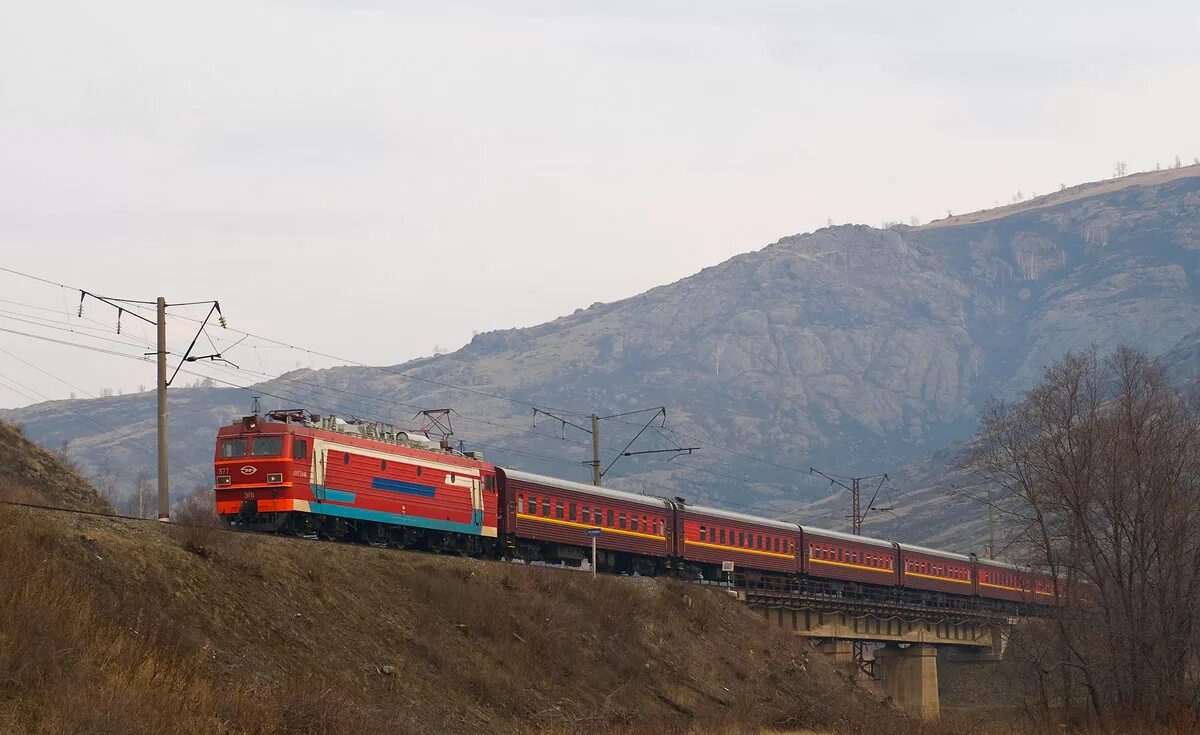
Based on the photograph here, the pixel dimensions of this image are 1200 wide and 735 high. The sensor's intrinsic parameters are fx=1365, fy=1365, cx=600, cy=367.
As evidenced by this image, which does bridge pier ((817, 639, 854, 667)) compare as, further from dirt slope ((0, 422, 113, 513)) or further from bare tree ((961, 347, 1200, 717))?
dirt slope ((0, 422, 113, 513))

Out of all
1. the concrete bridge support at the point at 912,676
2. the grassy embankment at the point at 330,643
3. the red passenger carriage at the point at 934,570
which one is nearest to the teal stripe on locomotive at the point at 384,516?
the grassy embankment at the point at 330,643

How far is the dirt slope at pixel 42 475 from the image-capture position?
5092 cm

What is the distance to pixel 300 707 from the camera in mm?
27109

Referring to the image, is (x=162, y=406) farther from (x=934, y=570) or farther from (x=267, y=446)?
(x=934, y=570)

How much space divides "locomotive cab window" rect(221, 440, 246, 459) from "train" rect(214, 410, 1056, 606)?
49 mm

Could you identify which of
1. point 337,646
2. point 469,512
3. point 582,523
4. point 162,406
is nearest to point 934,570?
point 582,523

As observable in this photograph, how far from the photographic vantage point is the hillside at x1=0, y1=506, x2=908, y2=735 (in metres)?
24.6

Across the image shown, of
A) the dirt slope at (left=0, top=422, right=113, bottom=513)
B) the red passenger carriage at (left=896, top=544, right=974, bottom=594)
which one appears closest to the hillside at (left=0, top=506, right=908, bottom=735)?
the dirt slope at (left=0, top=422, right=113, bottom=513)

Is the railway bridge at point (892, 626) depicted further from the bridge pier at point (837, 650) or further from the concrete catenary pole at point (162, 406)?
the concrete catenary pole at point (162, 406)

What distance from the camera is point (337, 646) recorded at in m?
33.9

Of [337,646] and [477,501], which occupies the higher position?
[477,501]

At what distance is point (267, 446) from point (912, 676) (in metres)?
55.5

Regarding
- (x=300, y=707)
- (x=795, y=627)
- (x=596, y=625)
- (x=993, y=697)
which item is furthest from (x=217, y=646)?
(x=993, y=697)

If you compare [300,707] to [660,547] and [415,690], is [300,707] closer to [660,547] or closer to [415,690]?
[415,690]
